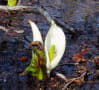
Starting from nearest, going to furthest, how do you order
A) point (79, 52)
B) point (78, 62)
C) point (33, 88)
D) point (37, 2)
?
point (33, 88) → point (78, 62) → point (79, 52) → point (37, 2)

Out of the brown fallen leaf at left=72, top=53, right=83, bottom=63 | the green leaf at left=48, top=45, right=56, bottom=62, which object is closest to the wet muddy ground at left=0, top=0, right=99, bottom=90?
the brown fallen leaf at left=72, top=53, right=83, bottom=63

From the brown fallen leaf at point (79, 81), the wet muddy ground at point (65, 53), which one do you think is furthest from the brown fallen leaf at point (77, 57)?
the brown fallen leaf at point (79, 81)

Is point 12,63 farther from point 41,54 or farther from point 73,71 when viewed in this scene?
point 73,71

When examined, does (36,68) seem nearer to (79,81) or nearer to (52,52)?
(52,52)

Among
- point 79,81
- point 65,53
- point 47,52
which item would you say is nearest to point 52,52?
point 47,52

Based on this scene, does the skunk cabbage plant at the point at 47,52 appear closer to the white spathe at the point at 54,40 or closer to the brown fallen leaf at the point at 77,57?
the white spathe at the point at 54,40

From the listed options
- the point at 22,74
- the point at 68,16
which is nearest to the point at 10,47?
the point at 22,74

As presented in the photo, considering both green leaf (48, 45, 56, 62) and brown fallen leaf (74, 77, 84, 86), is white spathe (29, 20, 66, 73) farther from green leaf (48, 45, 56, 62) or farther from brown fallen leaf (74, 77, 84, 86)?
brown fallen leaf (74, 77, 84, 86)
